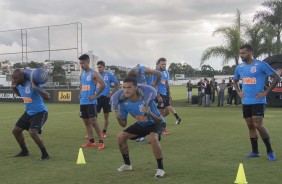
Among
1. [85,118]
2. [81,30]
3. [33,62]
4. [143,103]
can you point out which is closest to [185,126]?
[85,118]

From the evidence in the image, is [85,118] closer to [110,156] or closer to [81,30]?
[110,156]

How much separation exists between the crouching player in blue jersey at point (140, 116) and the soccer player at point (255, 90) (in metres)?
2.27

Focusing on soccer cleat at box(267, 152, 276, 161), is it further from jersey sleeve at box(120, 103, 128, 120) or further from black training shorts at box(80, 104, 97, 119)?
black training shorts at box(80, 104, 97, 119)

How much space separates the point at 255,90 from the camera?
784 centimetres

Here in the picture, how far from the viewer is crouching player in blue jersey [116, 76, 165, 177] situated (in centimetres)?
625

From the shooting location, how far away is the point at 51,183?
625 cm

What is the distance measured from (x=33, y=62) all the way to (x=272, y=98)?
897 inches

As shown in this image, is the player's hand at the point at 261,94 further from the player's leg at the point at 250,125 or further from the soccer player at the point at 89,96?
the soccer player at the point at 89,96

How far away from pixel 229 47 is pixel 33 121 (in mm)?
30412

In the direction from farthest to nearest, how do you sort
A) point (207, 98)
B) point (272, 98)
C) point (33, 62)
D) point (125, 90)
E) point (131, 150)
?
point (33, 62) → point (207, 98) → point (272, 98) → point (131, 150) → point (125, 90)

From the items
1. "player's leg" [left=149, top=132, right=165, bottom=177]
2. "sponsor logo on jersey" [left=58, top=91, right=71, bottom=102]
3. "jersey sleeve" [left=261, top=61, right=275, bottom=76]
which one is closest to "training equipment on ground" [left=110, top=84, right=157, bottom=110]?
"player's leg" [left=149, top=132, right=165, bottom=177]

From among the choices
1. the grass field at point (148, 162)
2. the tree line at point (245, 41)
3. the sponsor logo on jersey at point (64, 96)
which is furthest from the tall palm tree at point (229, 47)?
the grass field at point (148, 162)

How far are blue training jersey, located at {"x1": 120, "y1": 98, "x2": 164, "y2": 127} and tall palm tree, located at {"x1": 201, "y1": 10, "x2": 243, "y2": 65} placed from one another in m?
30.7

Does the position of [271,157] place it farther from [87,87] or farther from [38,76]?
[38,76]
